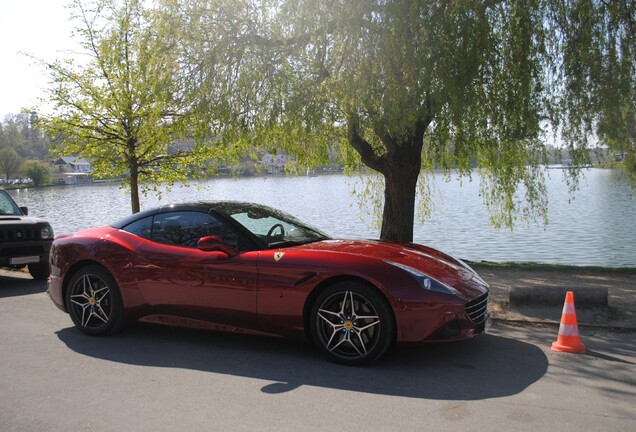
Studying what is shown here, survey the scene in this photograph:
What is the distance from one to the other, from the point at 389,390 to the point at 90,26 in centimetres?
1304

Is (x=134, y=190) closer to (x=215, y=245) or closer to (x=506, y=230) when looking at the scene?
(x=215, y=245)

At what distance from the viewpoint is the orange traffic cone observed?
5.53m

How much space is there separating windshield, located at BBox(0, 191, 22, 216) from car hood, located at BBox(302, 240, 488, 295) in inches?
286

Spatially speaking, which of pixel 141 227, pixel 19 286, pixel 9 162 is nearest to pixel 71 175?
pixel 9 162

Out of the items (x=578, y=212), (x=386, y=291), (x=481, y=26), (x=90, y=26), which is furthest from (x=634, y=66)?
(x=578, y=212)

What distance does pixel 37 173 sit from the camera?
79625mm

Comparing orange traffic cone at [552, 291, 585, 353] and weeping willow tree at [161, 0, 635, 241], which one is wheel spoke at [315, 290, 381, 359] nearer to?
orange traffic cone at [552, 291, 585, 353]

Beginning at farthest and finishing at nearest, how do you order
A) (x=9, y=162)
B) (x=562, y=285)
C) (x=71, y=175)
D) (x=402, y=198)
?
(x=9, y=162), (x=71, y=175), (x=402, y=198), (x=562, y=285)

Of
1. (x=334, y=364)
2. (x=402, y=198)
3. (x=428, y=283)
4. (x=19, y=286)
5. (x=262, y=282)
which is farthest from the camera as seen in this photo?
(x=402, y=198)

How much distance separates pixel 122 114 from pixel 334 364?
34.6 feet

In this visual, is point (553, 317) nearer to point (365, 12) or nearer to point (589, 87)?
point (589, 87)

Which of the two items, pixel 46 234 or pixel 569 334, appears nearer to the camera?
pixel 569 334

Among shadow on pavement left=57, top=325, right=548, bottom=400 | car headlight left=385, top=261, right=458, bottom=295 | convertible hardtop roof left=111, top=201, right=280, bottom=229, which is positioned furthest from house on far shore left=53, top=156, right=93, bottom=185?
car headlight left=385, top=261, right=458, bottom=295

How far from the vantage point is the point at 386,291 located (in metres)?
5.04
